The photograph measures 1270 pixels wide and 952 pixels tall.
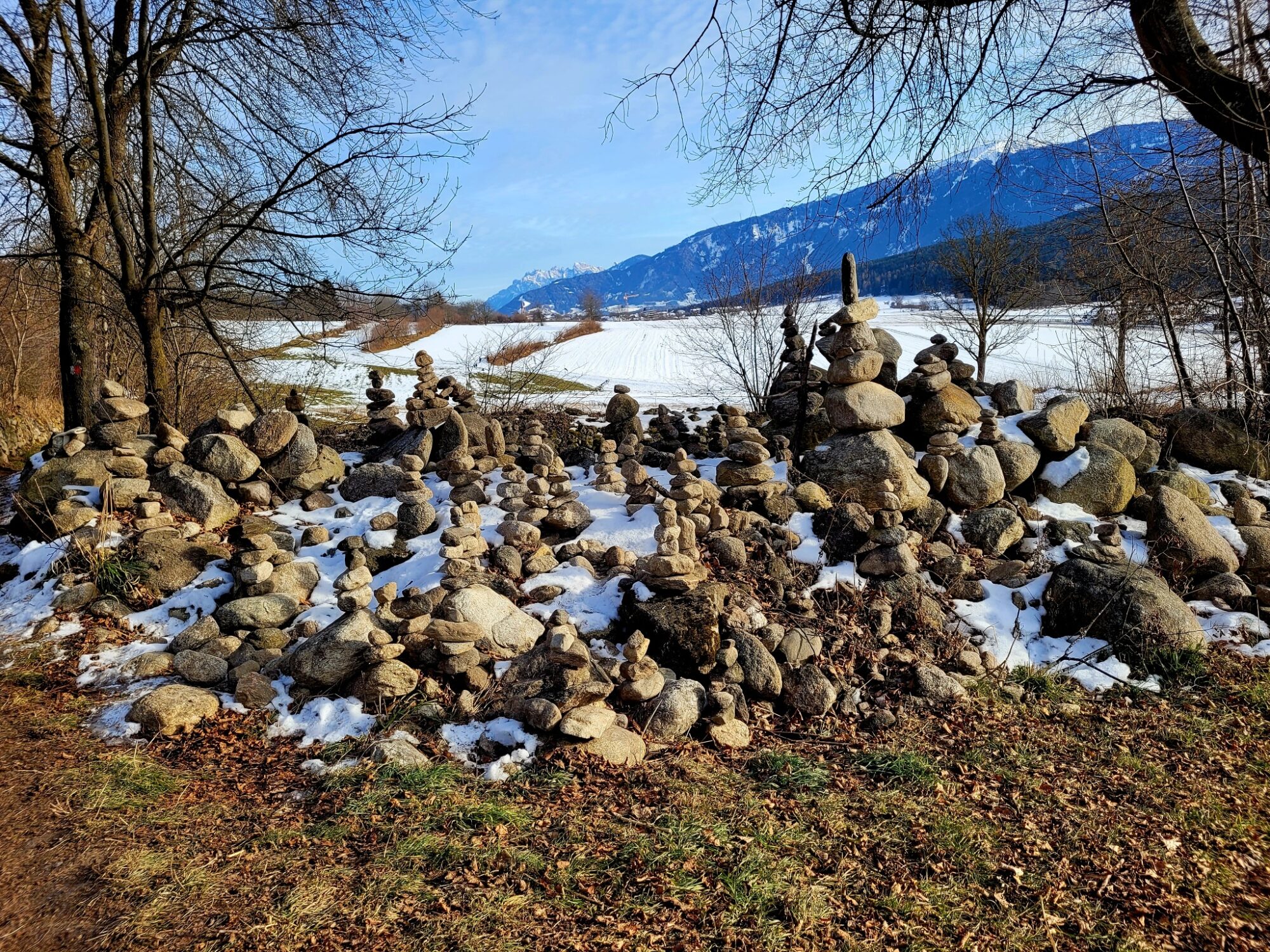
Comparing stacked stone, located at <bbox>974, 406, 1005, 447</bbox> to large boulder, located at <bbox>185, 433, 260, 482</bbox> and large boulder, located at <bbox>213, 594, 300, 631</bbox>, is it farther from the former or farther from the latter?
large boulder, located at <bbox>185, 433, 260, 482</bbox>

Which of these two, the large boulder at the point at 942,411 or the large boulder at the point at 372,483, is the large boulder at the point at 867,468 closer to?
the large boulder at the point at 942,411

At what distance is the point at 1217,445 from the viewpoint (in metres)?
8.50

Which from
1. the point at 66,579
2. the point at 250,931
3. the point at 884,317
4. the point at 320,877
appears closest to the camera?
the point at 250,931

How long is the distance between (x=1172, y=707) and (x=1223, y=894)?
2131 mm

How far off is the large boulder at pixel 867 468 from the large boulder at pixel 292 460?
5.25 m

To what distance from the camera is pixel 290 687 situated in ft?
15.0

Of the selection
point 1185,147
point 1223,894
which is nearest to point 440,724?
point 1223,894

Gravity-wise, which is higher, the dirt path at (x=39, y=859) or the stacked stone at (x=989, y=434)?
the stacked stone at (x=989, y=434)

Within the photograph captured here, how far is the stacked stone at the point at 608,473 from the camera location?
6902 millimetres

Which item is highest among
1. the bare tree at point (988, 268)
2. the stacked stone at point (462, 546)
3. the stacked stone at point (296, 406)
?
the bare tree at point (988, 268)

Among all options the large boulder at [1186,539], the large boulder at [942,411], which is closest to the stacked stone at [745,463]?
the large boulder at [942,411]

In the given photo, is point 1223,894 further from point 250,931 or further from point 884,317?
point 884,317

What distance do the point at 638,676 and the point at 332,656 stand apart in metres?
2.00

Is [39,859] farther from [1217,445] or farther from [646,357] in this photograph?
[646,357]
